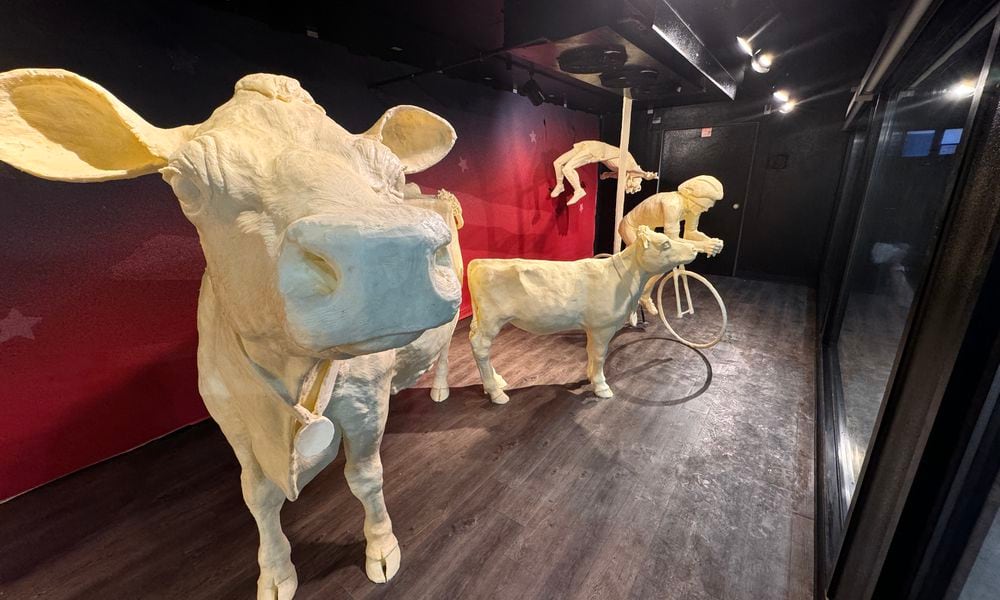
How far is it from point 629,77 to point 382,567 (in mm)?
3107

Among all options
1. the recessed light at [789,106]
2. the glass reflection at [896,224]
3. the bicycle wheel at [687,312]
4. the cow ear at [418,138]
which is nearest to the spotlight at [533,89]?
the bicycle wheel at [687,312]

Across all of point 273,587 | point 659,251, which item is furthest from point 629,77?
point 273,587

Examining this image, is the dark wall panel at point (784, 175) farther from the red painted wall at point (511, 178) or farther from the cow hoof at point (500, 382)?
the cow hoof at point (500, 382)

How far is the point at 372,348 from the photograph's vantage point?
2.31 feet

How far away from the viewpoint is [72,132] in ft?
2.54

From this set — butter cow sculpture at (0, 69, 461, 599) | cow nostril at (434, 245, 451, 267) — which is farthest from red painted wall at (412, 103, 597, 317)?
cow nostril at (434, 245, 451, 267)

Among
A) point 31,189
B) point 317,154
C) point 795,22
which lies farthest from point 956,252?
point 795,22

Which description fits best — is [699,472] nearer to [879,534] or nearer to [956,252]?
[879,534]

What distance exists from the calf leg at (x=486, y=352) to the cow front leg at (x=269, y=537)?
1.44m

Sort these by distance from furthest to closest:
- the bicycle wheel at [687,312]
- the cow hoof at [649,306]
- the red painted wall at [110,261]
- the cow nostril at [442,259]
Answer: the cow hoof at [649,306], the bicycle wheel at [687,312], the red painted wall at [110,261], the cow nostril at [442,259]

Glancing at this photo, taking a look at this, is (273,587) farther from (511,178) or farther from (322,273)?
(511,178)

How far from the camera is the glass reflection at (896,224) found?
1.34 metres

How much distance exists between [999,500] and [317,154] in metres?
1.45

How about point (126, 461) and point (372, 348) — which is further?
point (126, 461)
